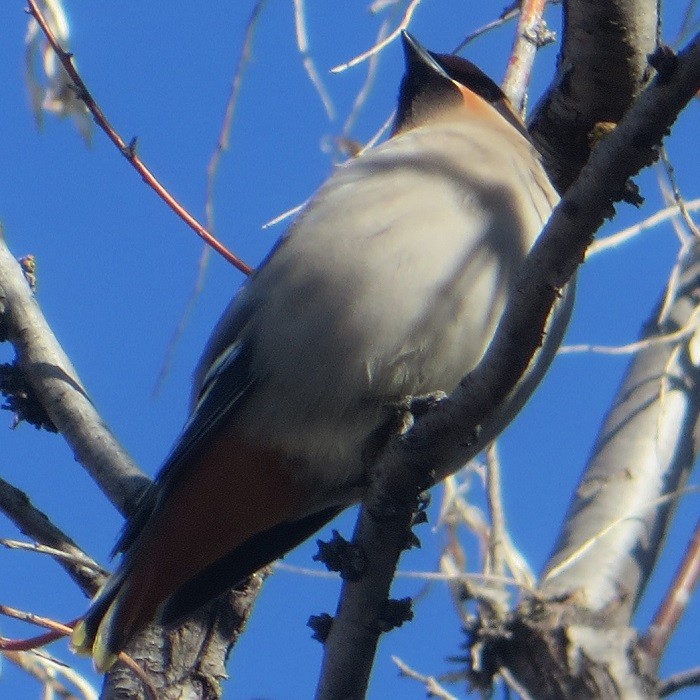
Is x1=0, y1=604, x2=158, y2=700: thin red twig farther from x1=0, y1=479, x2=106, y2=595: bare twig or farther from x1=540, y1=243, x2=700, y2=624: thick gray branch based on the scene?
x1=540, y1=243, x2=700, y2=624: thick gray branch

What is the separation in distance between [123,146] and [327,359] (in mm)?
695

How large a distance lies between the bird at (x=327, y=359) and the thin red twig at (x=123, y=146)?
205mm

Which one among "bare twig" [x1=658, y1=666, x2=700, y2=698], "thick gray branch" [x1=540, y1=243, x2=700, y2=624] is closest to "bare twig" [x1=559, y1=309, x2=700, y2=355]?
"thick gray branch" [x1=540, y1=243, x2=700, y2=624]

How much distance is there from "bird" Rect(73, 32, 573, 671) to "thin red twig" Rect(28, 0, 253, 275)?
20 cm

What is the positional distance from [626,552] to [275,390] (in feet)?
2.58

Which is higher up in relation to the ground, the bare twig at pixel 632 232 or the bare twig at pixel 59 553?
the bare twig at pixel 632 232

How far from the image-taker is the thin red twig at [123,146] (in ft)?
9.41

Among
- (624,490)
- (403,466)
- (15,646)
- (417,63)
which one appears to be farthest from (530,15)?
(15,646)

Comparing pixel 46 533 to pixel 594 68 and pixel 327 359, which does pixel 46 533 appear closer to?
pixel 327 359

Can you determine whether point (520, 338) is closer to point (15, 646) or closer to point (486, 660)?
point (486, 660)

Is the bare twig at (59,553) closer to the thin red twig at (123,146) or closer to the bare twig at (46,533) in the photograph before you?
the bare twig at (46,533)

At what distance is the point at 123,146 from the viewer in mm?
2959

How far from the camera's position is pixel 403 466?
230cm

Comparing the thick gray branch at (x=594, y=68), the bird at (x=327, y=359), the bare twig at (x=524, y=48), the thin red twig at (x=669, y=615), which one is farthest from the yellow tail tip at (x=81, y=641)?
the bare twig at (x=524, y=48)
